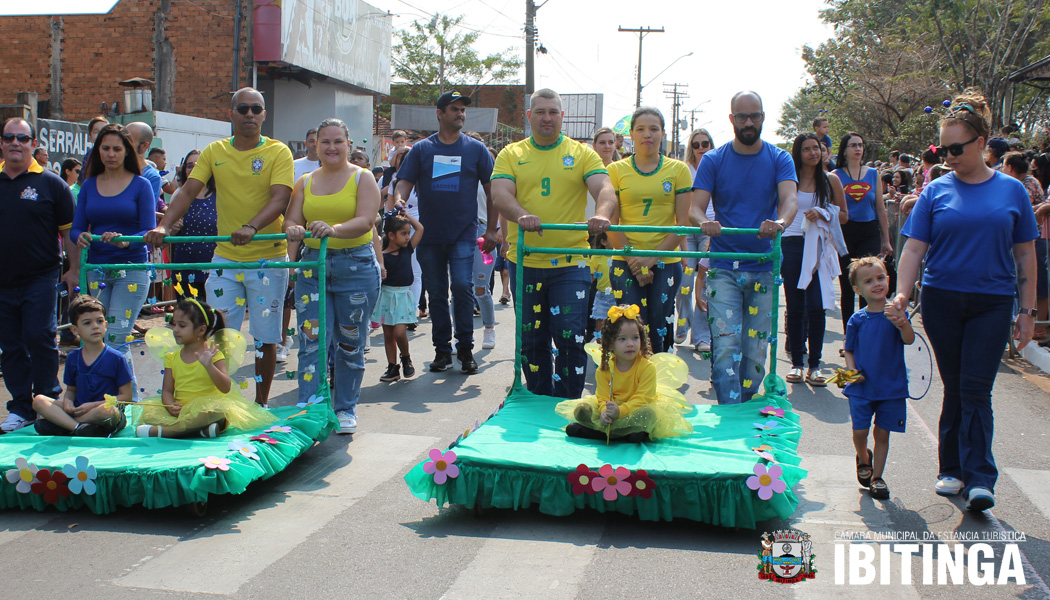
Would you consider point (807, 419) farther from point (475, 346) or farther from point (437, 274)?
point (475, 346)

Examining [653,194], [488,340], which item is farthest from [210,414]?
[488,340]

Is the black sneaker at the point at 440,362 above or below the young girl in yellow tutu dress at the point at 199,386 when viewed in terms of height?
below

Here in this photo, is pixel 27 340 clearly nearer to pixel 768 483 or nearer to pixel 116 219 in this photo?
pixel 116 219

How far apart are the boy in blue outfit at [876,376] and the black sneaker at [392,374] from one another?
14.2ft

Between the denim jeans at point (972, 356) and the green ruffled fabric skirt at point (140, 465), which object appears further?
the denim jeans at point (972, 356)

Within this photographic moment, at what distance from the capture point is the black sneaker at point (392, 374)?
8164 millimetres

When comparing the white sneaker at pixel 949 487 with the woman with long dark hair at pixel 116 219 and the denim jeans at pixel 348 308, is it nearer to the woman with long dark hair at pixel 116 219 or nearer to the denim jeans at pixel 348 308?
the denim jeans at pixel 348 308

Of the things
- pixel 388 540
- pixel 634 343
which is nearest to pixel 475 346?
pixel 634 343

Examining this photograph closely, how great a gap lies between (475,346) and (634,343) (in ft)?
16.2

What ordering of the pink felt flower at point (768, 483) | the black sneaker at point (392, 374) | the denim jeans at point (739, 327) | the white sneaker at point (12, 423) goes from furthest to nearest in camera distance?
1. the black sneaker at point (392, 374)
2. the white sneaker at point (12, 423)
3. the denim jeans at point (739, 327)
4. the pink felt flower at point (768, 483)

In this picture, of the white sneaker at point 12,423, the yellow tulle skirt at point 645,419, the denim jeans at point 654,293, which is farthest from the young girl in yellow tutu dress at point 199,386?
the denim jeans at point 654,293

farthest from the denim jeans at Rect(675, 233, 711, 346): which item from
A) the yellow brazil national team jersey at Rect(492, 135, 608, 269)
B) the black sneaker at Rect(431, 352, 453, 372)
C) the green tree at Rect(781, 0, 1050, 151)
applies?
the green tree at Rect(781, 0, 1050, 151)

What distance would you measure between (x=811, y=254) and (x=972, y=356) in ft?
10.8

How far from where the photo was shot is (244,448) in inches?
192
